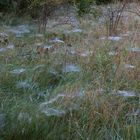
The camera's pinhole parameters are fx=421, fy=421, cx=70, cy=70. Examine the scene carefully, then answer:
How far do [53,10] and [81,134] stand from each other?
5.99 metres

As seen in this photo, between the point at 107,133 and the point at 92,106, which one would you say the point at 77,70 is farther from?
the point at 107,133

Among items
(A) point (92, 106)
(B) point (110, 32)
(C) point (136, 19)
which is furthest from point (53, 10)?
(A) point (92, 106)

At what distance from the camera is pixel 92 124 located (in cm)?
351

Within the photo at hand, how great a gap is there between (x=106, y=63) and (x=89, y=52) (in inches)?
17.0

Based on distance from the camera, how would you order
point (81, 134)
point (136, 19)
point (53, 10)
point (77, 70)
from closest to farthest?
point (81, 134) < point (77, 70) < point (136, 19) < point (53, 10)

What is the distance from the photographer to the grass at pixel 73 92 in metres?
3.50

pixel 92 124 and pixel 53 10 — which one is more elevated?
pixel 92 124

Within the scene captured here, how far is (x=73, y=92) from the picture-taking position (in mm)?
3977

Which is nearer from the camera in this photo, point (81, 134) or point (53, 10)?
point (81, 134)

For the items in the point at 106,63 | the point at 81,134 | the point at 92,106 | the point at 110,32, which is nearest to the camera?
the point at 81,134

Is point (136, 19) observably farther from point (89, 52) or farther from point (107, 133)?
point (107, 133)

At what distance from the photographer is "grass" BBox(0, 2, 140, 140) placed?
350cm

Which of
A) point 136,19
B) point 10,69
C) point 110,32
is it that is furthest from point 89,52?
point 136,19

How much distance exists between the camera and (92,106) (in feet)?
12.2
